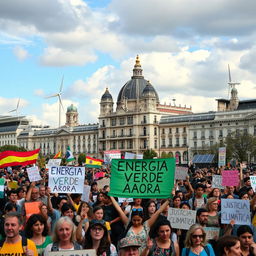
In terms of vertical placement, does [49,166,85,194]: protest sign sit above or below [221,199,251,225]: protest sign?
above

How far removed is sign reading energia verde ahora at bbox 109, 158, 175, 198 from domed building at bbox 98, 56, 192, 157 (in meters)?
88.7

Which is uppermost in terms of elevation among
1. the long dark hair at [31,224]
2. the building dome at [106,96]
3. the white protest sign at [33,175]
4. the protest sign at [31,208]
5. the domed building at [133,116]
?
the building dome at [106,96]

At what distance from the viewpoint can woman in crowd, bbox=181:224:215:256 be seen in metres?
5.25

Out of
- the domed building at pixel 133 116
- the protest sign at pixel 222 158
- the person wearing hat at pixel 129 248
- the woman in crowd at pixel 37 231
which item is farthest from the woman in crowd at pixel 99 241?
the domed building at pixel 133 116

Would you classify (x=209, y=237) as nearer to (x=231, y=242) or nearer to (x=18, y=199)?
(x=231, y=242)

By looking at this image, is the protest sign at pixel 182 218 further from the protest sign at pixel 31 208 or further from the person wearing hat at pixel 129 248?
the person wearing hat at pixel 129 248

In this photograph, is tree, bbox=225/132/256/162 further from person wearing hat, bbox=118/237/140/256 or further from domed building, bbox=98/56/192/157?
person wearing hat, bbox=118/237/140/256

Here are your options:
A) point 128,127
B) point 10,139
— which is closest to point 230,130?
point 128,127

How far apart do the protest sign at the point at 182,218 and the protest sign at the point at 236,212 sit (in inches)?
16.1

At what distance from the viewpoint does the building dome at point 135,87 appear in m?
104

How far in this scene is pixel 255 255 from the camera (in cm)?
554

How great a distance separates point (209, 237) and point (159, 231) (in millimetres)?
1476

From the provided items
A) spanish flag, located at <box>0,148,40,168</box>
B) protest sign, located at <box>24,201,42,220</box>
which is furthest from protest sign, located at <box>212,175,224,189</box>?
spanish flag, located at <box>0,148,40,168</box>

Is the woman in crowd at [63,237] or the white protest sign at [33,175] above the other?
the white protest sign at [33,175]
